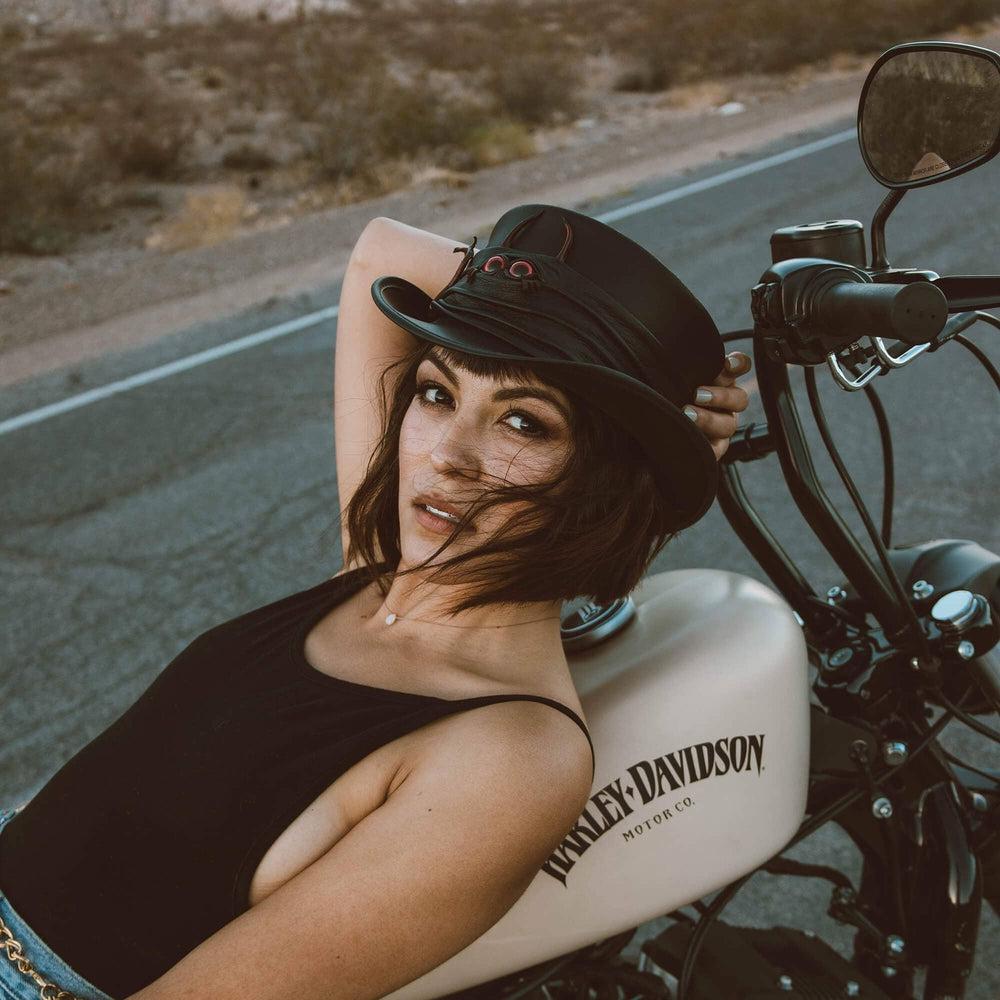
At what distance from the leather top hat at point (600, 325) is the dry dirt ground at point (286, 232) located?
5969mm

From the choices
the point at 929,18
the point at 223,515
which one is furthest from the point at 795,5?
the point at 223,515

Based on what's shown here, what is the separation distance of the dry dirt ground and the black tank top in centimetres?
574

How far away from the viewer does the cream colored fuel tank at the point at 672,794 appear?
1.37 meters

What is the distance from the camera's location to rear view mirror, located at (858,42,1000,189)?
1356 millimetres

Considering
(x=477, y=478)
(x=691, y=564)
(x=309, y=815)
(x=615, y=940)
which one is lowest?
(x=691, y=564)

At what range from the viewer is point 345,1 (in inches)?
1433

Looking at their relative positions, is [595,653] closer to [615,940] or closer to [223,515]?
[615,940]

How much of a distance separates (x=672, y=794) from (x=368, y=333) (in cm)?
102

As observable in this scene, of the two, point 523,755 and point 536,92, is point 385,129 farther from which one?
point 523,755

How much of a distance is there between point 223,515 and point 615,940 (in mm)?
3394

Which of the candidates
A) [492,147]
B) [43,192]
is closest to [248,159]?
[43,192]

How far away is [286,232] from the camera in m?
9.92

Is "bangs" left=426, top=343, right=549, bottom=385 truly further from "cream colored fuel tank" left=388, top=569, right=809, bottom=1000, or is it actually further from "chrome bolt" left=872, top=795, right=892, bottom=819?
"chrome bolt" left=872, top=795, right=892, bottom=819

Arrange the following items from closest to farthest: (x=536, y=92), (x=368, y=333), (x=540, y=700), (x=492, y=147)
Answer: (x=540, y=700), (x=368, y=333), (x=492, y=147), (x=536, y=92)
